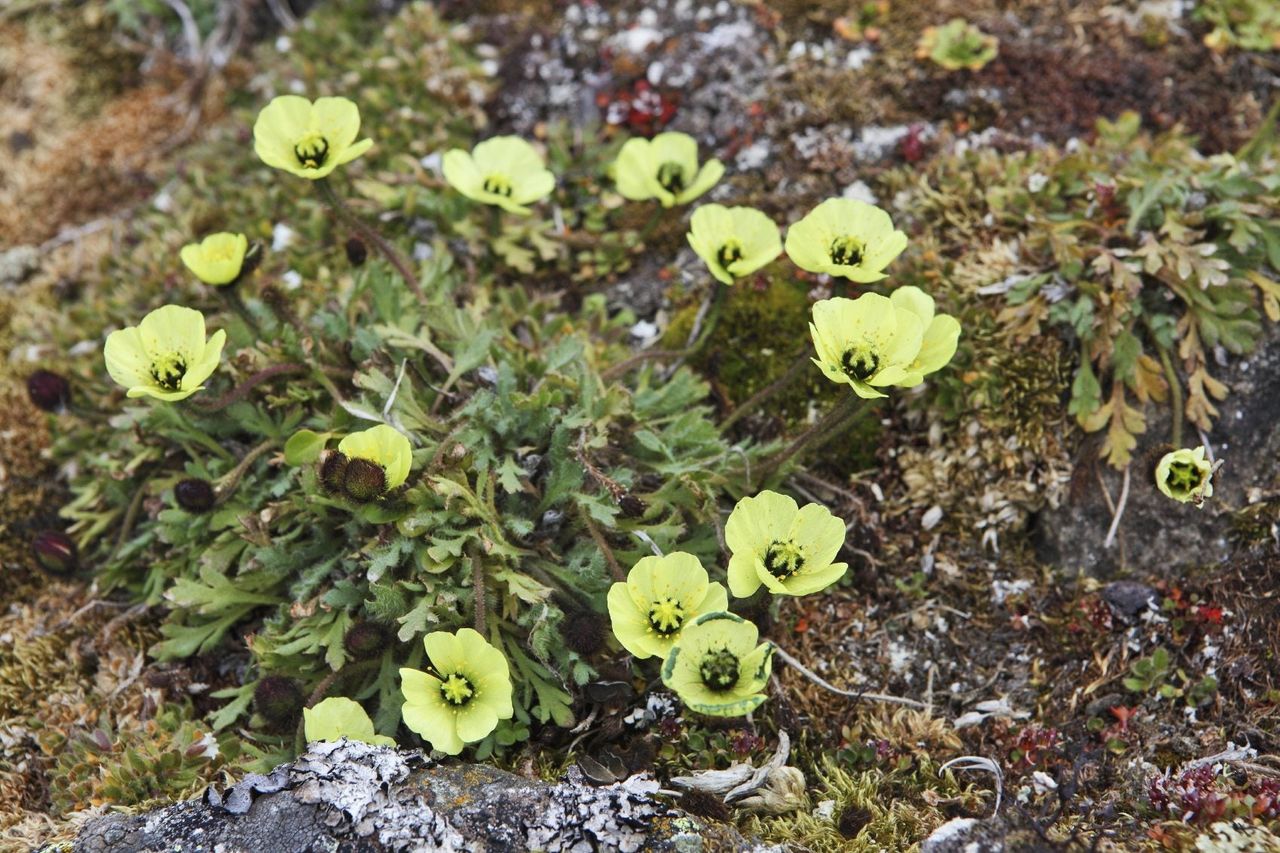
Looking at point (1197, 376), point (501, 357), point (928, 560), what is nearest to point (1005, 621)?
point (928, 560)

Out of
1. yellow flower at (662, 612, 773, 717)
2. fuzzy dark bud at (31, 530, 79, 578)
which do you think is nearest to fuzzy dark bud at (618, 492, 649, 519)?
yellow flower at (662, 612, 773, 717)

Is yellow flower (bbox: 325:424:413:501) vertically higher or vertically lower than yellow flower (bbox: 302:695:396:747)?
higher

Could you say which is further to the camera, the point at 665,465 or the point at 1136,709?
the point at 665,465

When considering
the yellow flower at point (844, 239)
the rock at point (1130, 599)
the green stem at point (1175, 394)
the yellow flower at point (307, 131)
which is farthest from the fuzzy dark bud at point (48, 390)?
the green stem at point (1175, 394)

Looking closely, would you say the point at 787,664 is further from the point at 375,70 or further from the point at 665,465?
the point at 375,70

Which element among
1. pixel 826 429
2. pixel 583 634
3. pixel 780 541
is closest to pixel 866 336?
pixel 826 429

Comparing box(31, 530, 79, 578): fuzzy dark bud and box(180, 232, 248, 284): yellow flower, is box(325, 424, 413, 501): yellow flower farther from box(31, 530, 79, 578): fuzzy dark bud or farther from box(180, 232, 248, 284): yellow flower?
box(31, 530, 79, 578): fuzzy dark bud

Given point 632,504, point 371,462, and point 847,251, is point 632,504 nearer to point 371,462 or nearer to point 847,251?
point 371,462
